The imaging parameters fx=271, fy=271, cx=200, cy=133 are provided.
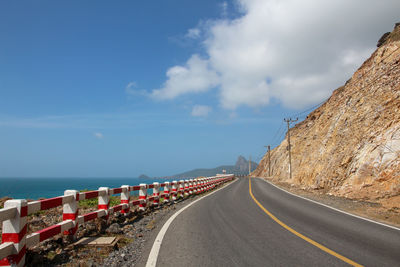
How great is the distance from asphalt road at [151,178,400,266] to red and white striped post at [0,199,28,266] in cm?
229

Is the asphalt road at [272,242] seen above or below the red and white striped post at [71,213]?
below

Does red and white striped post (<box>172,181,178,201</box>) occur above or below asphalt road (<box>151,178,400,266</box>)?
above

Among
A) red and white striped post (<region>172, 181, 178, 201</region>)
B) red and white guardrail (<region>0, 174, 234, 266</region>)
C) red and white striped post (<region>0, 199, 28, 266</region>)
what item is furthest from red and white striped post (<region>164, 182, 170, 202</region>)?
red and white striped post (<region>0, 199, 28, 266</region>)

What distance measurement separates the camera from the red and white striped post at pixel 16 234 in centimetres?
433

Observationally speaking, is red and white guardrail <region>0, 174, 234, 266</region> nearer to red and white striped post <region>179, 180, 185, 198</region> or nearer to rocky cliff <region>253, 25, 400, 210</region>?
red and white striped post <region>179, 180, 185, 198</region>

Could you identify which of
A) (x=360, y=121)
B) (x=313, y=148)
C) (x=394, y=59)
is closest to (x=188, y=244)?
(x=360, y=121)

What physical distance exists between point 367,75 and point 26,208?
102 ft

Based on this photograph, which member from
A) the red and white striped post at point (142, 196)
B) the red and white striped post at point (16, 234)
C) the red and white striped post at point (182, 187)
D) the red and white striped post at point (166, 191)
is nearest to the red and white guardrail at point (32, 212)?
the red and white striped post at point (16, 234)

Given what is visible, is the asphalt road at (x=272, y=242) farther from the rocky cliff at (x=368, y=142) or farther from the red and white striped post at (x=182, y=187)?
the red and white striped post at (x=182, y=187)

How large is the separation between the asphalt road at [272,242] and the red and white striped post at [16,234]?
2286 mm

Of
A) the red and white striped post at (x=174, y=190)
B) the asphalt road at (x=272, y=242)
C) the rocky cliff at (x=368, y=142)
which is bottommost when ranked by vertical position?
the asphalt road at (x=272, y=242)

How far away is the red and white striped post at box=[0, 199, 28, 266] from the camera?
14.2 ft

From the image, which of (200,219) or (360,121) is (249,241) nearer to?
(200,219)

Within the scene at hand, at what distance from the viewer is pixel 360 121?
2370 cm
